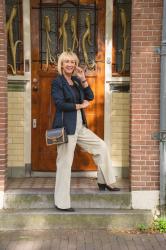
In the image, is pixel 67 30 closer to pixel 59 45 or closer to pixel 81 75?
pixel 59 45

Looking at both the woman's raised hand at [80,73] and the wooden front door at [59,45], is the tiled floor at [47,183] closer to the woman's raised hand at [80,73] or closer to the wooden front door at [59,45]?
the wooden front door at [59,45]

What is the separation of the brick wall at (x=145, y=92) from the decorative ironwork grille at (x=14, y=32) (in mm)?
1959

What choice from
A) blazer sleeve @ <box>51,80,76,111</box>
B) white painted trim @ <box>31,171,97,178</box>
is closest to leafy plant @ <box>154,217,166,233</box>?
white painted trim @ <box>31,171,97,178</box>

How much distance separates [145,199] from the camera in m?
6.03

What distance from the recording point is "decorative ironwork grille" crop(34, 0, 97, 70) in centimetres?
695

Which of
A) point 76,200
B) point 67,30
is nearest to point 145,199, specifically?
point 76,200

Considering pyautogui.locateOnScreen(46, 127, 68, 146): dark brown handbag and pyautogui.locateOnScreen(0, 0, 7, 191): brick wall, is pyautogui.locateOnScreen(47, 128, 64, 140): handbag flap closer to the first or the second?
pyautogui.locateOnScreen(46, 127, 68, 146): dark brown handbag

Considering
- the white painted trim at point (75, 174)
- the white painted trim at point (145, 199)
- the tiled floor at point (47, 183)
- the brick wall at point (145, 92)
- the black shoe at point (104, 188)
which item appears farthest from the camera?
the white painted trim at point (75, 174)

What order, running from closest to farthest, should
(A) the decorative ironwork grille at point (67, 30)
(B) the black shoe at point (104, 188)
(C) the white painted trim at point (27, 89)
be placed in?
(B) the black shoe at point (104, 188) < (C) the white painted trim at point (27, 89) < (A) the decorative ironwork grille at point (67, 30)

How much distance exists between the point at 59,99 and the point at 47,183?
5.31ft

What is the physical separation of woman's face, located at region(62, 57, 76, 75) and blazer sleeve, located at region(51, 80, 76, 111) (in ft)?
0.70

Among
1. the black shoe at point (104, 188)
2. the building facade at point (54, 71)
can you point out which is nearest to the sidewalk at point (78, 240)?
the black shoe at point (104, 188)

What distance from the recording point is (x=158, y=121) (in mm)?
5965

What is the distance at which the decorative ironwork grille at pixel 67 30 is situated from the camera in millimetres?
6949
